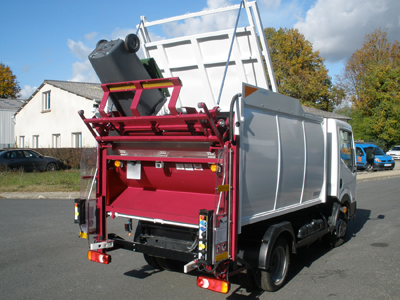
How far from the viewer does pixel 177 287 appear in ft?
15.9

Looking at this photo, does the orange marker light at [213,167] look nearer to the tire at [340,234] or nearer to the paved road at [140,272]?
the paved road at [140,272]

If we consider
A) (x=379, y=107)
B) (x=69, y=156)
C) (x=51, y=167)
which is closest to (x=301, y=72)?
(x=379, y=107)

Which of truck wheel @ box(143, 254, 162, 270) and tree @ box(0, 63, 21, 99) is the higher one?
tree @ box(0, 63, 21, 99)

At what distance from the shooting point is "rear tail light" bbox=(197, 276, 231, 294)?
3752 mm

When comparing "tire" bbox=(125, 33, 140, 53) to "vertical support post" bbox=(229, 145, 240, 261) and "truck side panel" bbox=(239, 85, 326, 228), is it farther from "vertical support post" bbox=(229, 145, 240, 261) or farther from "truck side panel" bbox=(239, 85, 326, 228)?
"vertical support post" bbox=(229, 145, 240, 261)

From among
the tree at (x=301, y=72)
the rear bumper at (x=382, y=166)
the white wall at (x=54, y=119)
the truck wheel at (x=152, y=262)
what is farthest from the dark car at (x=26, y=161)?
the tree at (x=301, y=72)

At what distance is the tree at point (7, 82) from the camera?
52031 millimetres

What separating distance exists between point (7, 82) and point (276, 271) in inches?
2226

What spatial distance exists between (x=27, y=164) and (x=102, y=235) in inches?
681

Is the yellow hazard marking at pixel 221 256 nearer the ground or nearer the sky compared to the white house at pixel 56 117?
nearer the ground

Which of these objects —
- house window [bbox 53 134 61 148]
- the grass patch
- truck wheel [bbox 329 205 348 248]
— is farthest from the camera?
house window [bbox 53 134 61 148]

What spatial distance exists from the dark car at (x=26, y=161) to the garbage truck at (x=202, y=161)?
16220mm

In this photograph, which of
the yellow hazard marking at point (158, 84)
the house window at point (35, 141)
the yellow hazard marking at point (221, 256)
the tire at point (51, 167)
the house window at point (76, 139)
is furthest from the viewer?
the house window at point (35, 141)

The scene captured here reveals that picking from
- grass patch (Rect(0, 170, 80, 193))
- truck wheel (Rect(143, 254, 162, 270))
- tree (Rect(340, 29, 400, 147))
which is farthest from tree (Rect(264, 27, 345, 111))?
truck wheel (Rect(143, 254, 162, 270))
